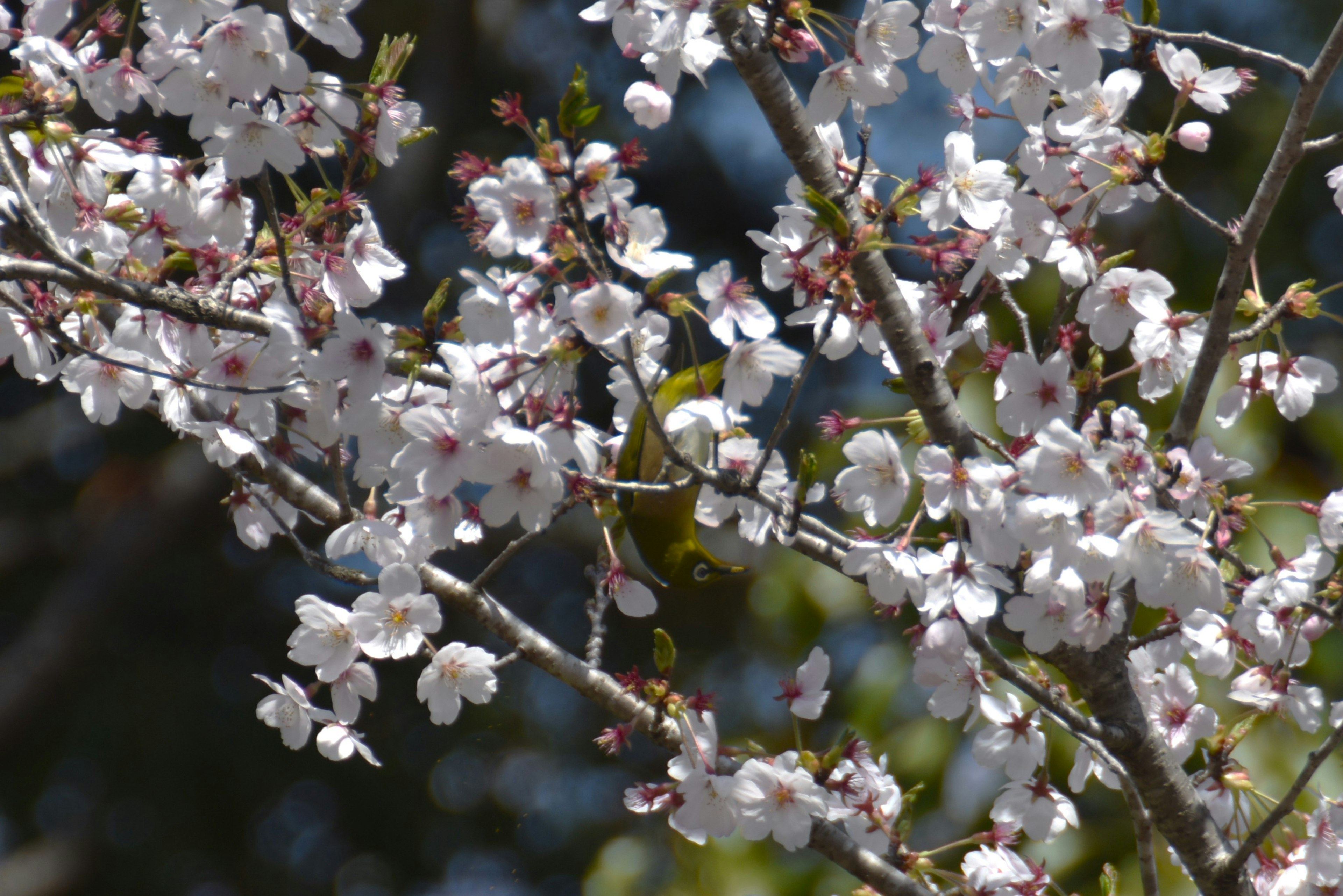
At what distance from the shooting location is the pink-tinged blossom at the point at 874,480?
109 cm

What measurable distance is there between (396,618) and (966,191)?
2.74 feet

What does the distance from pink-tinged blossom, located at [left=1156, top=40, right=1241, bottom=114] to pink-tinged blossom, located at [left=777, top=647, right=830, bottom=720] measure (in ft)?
2.75

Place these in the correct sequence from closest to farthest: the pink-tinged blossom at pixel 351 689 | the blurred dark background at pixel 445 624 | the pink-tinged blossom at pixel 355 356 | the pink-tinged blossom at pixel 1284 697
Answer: the pink-tinged blossom at pixel 355 356 → the pink-tinged blossom at pixel 351 689 → the pink-tinged blossom at pixel 1284 697 → the blurred dark background at pixel 445 624

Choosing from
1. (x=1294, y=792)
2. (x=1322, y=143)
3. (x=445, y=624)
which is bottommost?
(x=445, y=624)

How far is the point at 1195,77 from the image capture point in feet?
3.78

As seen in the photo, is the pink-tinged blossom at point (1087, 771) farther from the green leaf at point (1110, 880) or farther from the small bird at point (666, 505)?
the small bird at point (666, 505)

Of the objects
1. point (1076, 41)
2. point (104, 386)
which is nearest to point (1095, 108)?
point (1076, 41)

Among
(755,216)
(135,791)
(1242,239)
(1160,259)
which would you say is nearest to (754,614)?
(755,216)

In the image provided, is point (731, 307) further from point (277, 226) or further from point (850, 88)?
point (277, 226)

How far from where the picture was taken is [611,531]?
1.16 m

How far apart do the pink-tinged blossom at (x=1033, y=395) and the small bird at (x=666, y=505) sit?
1.10 ft

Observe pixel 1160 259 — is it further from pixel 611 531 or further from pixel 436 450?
pixel 436 450

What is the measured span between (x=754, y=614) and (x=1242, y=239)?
11.4 ft

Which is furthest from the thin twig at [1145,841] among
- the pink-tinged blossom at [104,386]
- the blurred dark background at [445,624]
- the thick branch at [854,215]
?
the blurred dark background at [445,624]
